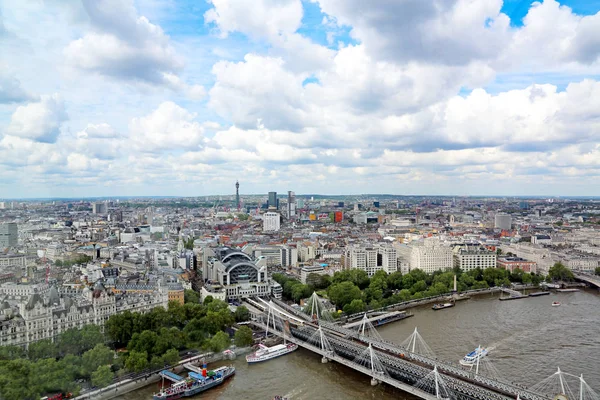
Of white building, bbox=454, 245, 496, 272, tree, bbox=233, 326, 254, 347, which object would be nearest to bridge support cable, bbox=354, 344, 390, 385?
tree, bbox=233, 326, 254, 347

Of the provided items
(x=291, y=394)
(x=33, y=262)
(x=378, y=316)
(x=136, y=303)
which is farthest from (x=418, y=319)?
(x=33, y=262)

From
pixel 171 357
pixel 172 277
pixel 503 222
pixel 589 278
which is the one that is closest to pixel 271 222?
pixel 503 222

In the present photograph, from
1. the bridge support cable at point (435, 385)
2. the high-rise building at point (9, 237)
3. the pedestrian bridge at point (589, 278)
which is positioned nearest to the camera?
the bridge support cable at point (435, 385)

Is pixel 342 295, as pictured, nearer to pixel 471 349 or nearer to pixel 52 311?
pixel 471 349

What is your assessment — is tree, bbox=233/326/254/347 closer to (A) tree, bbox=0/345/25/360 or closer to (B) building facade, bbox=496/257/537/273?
(A) tree, bbox=0/345/25/360

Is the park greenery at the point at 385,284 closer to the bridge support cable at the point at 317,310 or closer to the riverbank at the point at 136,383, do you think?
the bridge support cable at the point at 317,310

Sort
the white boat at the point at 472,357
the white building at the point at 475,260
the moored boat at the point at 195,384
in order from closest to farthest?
the moored boat at the point at 195,384, the white boat at the point at 472,357, the white building at the point at 475,260

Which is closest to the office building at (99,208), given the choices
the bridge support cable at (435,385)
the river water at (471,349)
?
the river water at (471,349)
